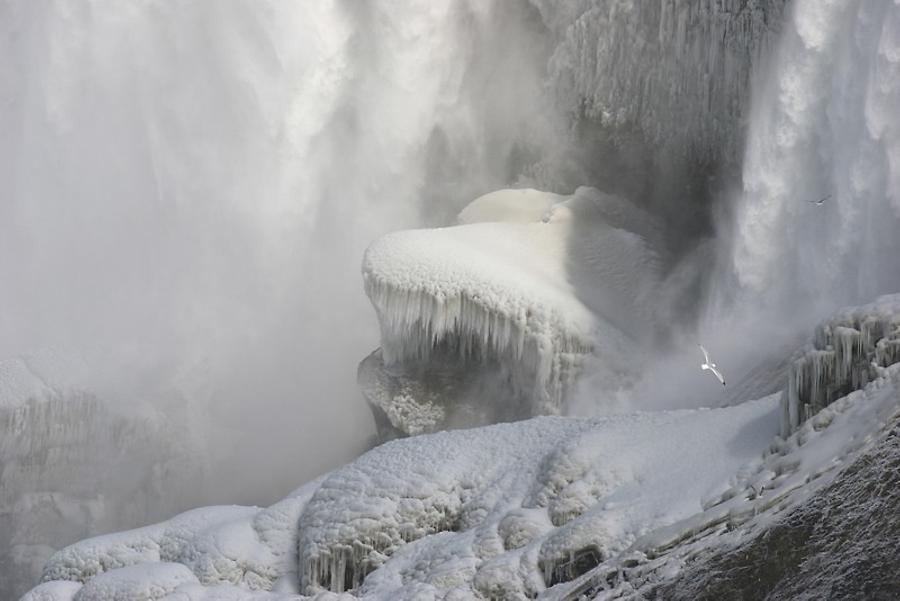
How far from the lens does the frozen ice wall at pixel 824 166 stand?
37.2ft

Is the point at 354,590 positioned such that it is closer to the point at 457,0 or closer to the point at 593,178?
the point at 593,178

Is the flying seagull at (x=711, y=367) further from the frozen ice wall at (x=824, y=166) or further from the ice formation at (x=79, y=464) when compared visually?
the ice formation at (x=79, y=464)

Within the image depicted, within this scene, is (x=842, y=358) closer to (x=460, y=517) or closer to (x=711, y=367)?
(x=460, y=517)

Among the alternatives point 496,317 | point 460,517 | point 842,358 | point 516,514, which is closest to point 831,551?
point 842,358

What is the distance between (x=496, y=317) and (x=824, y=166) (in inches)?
116

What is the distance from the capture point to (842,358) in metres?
7.63

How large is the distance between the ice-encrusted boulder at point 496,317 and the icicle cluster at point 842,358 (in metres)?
5.65

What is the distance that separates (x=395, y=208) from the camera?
18.5 metres

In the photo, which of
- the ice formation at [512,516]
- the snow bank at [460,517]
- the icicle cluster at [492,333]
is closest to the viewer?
the ice formation at [512,516]

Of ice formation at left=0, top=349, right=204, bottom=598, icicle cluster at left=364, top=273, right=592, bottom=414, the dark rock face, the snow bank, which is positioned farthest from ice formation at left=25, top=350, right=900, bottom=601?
ice formation at left=0, top=349, right=204, bottom=598

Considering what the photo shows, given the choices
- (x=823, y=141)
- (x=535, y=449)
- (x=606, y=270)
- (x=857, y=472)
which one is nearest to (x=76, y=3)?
(x=606, y=270)

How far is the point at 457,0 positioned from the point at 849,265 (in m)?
7.93

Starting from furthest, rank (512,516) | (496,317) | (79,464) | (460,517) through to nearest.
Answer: (79,464) → (496,317) → (460,517) → (512,516)

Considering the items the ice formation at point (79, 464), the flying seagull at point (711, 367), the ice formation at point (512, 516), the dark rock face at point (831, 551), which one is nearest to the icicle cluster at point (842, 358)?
the ice formation at point (512, 516)
